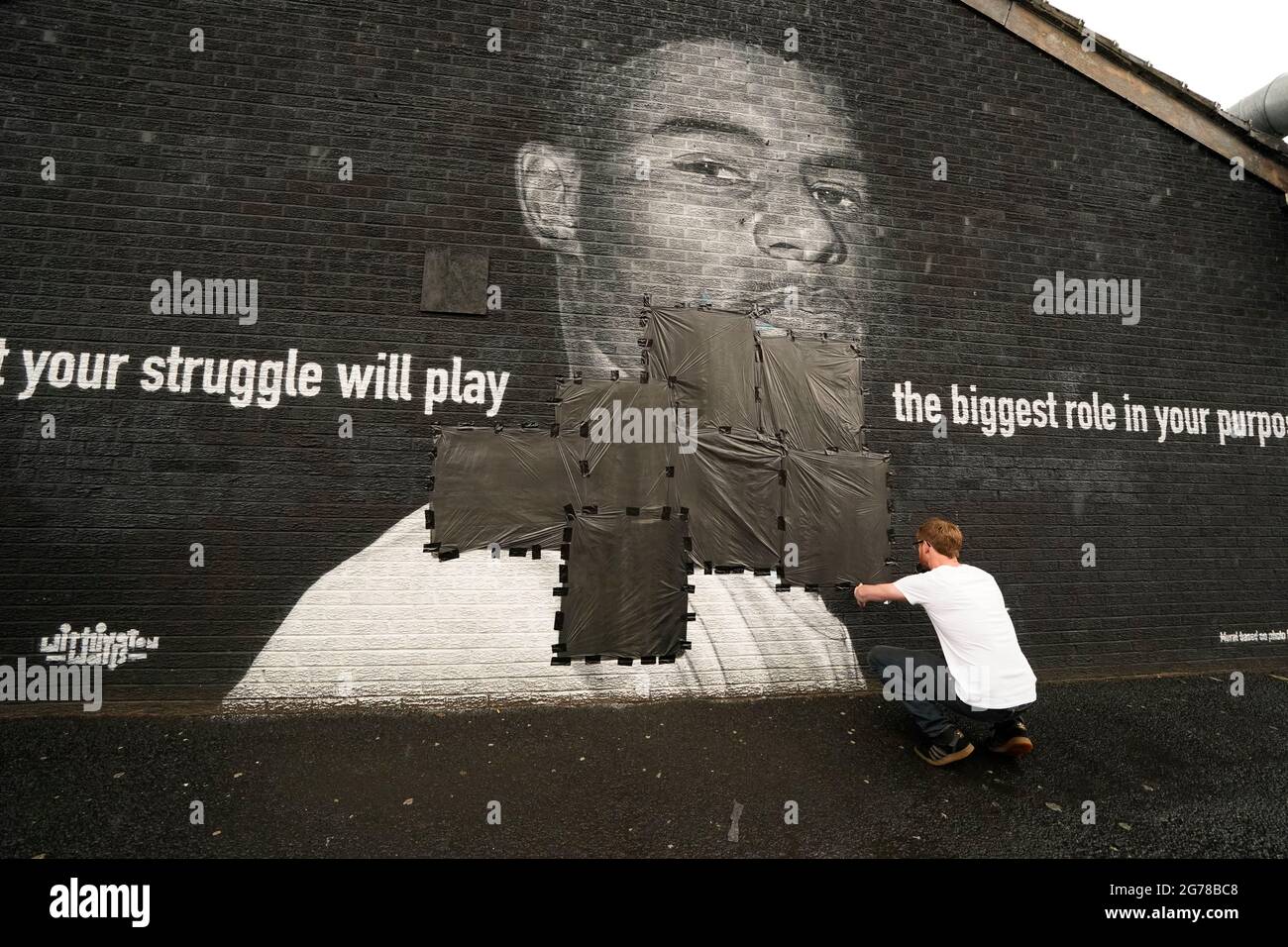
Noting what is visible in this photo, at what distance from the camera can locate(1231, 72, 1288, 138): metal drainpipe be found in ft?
18.7

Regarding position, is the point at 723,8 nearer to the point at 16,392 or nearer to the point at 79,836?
the point at 16,392

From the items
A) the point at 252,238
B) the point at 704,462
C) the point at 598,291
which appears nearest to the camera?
the point at 704,462

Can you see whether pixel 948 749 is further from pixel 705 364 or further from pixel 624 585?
pixel 705 364

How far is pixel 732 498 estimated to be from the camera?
99.6 inches

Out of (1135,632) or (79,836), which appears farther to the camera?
(1135,632)

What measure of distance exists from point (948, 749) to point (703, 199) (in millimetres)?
4212

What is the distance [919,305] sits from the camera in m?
4.89

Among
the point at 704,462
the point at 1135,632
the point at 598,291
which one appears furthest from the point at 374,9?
the point at 1135,632

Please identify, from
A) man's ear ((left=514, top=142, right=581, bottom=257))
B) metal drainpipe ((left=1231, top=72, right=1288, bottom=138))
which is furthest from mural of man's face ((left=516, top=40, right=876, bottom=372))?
metal drainpipe ((left=1231, top=72, right=1288, bottom=138))

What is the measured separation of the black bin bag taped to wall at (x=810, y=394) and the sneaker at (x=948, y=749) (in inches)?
71.4

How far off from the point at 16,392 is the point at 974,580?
6.07m

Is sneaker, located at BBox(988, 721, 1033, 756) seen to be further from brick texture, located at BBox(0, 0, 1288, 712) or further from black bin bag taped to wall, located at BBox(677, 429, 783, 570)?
black bin bag taped to wall, located at BBox(677, 429, 783, 570)

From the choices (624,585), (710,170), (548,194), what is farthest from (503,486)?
(710,170)

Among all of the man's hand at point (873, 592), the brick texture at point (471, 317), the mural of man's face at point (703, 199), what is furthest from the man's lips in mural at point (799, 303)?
the man's hand at point (873, 592)
